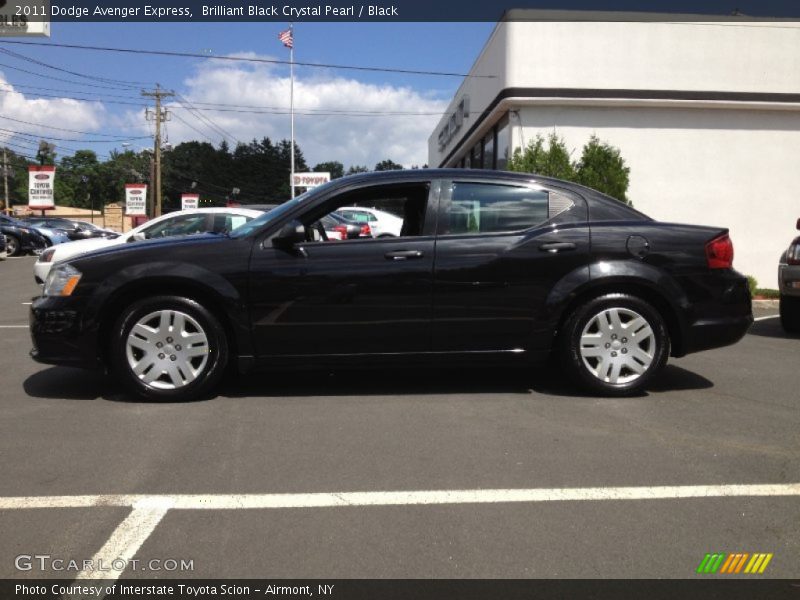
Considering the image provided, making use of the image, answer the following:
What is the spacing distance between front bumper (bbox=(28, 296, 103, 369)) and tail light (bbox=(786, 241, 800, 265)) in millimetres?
7258

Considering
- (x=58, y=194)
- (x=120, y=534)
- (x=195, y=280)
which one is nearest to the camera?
(x=120, y=534)

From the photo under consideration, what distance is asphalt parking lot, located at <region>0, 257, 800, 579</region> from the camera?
2814mm

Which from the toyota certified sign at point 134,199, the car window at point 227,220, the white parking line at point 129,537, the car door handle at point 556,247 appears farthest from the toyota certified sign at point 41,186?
the white parking line at point 129,537

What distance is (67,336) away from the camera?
16.3 ft

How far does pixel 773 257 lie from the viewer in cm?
1758

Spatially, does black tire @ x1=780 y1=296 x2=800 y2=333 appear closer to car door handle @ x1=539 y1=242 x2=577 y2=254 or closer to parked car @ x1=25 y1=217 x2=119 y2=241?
car door handle @ x1=539 y1=242 x2=577 y2=254

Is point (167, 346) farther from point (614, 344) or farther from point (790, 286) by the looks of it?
point (790, 286)

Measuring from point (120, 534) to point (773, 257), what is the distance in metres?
18.2

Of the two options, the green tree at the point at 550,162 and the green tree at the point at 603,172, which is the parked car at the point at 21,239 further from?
the green tree at the point at 603,172

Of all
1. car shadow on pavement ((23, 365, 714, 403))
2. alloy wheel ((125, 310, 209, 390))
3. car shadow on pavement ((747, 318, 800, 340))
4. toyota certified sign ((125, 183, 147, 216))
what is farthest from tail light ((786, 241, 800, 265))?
toyota certified sign ((125, 183, 147, 216))

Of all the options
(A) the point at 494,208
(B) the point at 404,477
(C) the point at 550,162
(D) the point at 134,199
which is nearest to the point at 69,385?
(B) the point at 404,477

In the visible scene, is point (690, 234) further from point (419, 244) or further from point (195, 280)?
point (195, 280)

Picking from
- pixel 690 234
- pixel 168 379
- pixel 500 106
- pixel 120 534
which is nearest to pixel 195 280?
pixel 168 379

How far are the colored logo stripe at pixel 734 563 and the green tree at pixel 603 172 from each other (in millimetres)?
12703
